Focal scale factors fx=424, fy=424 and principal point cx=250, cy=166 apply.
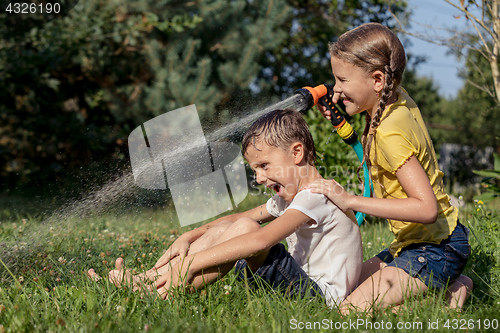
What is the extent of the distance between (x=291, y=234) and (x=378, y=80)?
0.86m

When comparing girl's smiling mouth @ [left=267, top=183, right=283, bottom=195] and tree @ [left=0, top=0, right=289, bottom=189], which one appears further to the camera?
tree @ [left=0, top=0, right=289, bottom=189]

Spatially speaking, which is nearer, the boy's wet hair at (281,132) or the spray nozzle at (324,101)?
the boy's wet hair at (281,132)

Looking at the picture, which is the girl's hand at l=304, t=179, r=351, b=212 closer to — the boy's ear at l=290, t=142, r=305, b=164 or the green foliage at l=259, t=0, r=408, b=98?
the boy's ear at l=290, t=142, r=305, b=164

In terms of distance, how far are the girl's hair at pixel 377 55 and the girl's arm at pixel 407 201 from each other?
0.85ft

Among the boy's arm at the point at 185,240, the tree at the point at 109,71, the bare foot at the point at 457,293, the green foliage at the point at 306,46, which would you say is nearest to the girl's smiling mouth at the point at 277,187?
the boy's arm at the point at 185,240

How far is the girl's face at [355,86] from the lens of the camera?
2.06 meters

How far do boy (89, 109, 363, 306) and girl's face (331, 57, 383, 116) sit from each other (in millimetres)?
269

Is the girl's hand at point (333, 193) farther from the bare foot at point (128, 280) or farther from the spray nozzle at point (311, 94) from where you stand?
the bare foot at point (128, 280)

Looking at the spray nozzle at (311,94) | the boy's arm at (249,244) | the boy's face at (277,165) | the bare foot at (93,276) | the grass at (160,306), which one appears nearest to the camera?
the grass at (160,306)

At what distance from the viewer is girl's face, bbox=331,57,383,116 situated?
206 centimetres

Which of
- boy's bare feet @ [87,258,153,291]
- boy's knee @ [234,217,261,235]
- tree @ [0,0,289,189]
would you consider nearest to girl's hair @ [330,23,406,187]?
boy's knee @ [234,217,261,235]

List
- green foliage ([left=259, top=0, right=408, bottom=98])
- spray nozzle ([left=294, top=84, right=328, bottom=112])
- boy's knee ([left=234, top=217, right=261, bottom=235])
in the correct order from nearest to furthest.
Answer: boy's knee ([left=234, top=217, right=261, bottom=235])
spray nozzle ([left=294, top=84, right=328, bottom=112])
green foliage ([left=259, top=0, right=408, bottom=98])

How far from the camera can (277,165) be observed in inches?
81.4

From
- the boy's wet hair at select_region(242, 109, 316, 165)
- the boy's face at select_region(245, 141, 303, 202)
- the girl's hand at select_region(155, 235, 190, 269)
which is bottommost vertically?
the girl's hand at select_region(155, 235, 190, 269)
